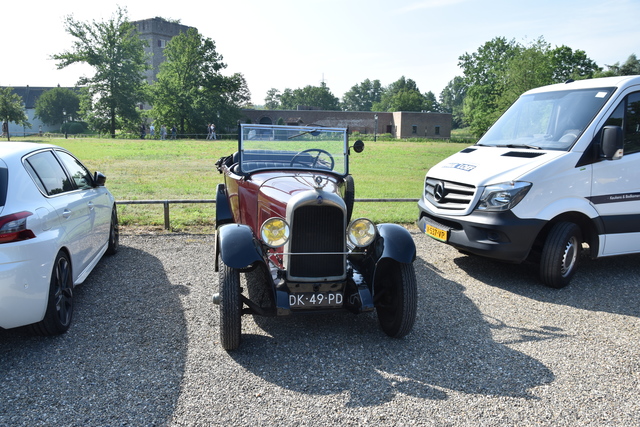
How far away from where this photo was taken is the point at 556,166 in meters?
5.72

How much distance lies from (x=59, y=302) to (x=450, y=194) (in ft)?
15.8

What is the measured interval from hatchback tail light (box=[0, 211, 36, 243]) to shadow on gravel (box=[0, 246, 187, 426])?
1.03 metres

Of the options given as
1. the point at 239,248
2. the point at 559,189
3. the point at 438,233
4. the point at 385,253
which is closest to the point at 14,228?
the point at 239,248

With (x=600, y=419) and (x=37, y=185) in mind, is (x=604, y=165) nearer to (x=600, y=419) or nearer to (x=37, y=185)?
(x=600, y=419)

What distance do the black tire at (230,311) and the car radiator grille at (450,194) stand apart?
342 centimetres

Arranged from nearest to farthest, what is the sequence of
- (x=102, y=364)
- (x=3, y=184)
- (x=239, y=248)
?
1. (x=102, y=364)
2. (x=3, y=184)
3. (x=239, y=248)

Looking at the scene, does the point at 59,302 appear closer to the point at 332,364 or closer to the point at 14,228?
the point at 14,228

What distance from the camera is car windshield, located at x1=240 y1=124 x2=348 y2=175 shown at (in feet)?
19.2

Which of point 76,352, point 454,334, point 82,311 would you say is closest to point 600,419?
point 454,334

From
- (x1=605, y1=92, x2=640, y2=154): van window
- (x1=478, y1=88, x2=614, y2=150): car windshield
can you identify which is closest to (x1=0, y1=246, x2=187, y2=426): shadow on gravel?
(x1=478, y1=88, x2=614, y2=150): car windshield

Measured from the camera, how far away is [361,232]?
429 centimetres

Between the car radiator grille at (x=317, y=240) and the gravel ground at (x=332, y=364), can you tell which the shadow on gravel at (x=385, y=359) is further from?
the car radiator grille at (x=317, y=240)

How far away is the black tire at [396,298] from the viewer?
13.9ft

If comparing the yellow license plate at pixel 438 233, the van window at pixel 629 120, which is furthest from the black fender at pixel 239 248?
the van window at pixel 629 120
